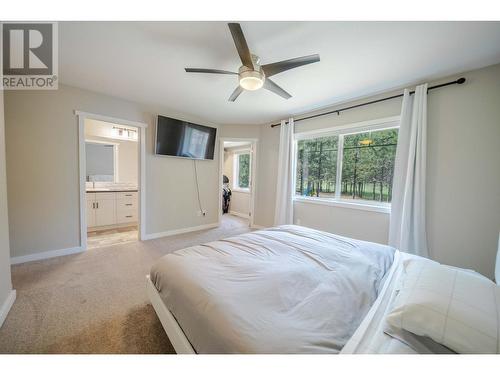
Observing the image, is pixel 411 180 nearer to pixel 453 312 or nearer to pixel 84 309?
pixel 453 312

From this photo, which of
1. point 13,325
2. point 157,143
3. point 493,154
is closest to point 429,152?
point 493,154

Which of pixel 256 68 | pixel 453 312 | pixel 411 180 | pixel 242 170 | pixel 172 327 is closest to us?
pixel 453 312

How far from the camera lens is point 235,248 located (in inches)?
61.9

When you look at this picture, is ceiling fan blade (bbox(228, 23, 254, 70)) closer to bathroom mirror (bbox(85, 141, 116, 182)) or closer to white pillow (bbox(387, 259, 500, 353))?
white pillow (bbox(387, 259, 500, 353))

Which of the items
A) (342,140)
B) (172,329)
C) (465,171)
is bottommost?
(172,329)

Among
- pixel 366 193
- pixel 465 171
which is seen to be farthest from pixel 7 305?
pixel 465 171

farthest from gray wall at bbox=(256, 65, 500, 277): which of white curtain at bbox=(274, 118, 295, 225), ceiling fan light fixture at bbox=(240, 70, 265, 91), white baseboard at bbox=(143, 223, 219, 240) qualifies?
white baseboard at bbox=(143, 223, 219, 240)

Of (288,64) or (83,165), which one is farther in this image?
(83,165)

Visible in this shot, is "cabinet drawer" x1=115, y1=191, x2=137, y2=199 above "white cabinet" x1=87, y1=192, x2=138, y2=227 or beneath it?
above

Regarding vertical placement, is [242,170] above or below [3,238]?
above

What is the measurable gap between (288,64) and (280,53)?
31 cm

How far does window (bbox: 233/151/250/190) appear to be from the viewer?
20.1 ft

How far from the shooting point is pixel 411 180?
2369mm

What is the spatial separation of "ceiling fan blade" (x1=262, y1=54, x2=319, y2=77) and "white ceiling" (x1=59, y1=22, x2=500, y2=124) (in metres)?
0.22
